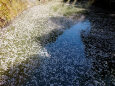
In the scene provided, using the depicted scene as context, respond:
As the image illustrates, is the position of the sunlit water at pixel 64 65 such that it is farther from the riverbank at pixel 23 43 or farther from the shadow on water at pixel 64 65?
the riverbank at pixel 23 43

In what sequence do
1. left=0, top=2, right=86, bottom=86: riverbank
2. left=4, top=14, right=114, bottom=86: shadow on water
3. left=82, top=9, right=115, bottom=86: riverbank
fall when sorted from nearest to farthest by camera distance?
left=4, top=14, right=114, bottom=86: shadow on water, left=0, top=2, right=86, bottom=86: riverbank, left=82, top=9, right=115, bottom=86: riverbank

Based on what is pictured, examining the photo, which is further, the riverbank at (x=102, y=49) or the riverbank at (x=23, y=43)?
the riverbank at (x=102, y=49)

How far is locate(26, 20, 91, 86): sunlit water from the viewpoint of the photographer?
8.85 meters

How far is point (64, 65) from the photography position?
10578 mm

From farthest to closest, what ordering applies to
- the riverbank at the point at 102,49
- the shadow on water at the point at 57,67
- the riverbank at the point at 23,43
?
the riverbank at the point at 102,49
the riverbank at the point at 23,43
the shadow on water at the point at 57,67

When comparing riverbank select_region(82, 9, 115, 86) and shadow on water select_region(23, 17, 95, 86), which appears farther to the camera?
riverbank select_region(82, 9, 115, 86)

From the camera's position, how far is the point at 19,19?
20016 mm

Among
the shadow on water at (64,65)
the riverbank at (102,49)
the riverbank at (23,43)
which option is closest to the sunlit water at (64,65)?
the shadow on water at (64,65)

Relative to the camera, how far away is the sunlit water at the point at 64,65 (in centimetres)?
885

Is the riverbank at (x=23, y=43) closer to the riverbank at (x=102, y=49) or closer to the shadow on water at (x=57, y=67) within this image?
the shadow on water at (x=57, y=67)

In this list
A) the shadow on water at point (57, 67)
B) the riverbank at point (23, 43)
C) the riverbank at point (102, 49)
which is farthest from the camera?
the riverbank at point (102, 49)

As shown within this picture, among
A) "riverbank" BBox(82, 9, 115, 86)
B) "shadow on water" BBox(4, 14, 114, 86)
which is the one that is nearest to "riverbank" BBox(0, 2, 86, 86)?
"shadow on water" BBox(4, 14, 114, 86)

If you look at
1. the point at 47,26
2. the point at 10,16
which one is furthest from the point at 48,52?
the point at 10,16

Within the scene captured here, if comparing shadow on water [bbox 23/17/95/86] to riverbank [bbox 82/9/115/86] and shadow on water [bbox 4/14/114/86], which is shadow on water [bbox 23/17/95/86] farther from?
riverbank [bbox 82/9/115/86]
